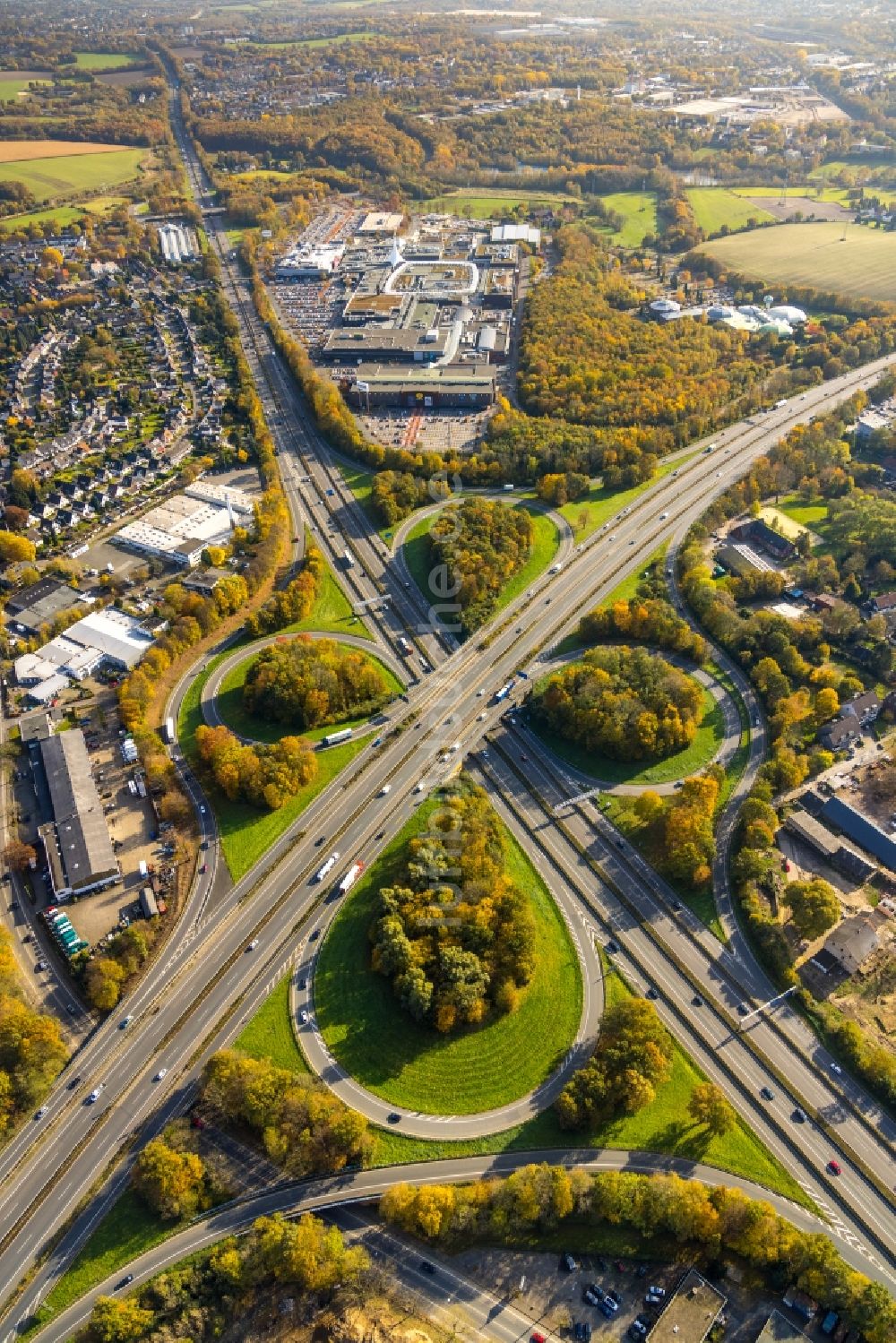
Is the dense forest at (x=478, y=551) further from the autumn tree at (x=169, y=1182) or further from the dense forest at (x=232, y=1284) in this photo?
the dense forest at (x=232, y=1284)

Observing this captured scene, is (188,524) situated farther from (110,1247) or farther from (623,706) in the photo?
(110,1247)

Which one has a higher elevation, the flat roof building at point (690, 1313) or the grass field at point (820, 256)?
the grass field at point (820, 256)

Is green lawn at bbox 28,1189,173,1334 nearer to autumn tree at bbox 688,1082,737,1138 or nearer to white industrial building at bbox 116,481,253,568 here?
autumn tree at bbox 688,1082,737,1138

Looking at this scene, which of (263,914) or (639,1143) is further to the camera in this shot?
(263,914)

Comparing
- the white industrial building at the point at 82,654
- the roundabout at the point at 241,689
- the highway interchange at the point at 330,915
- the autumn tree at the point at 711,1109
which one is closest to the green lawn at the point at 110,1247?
the highway interchange at the point at 330,915

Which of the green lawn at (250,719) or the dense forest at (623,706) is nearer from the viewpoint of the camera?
the dense forest at (623,706)

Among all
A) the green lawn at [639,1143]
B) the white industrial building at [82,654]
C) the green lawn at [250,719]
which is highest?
the white industrial building at [82,654]

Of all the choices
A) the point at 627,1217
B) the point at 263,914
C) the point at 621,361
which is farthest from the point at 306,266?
the point at 627,1217
